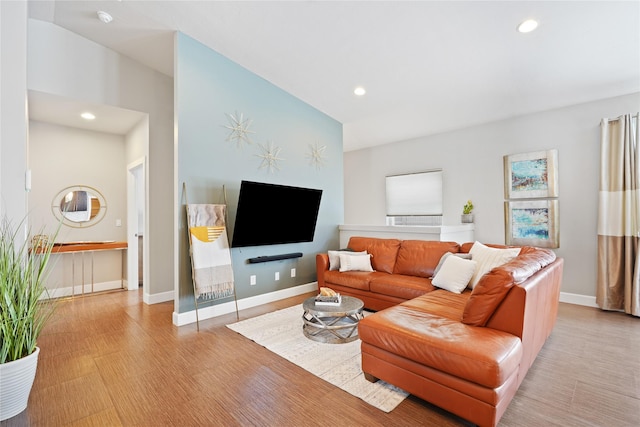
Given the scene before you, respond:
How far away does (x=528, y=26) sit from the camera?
278cm

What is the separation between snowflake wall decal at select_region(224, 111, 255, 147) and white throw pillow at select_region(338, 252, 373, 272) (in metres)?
2.09

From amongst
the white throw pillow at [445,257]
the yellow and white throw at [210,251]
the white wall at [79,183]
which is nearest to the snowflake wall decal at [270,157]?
the yellow and white throw at [210,251]

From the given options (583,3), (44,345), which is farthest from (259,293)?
(583,3)

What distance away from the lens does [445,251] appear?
3.55 meters

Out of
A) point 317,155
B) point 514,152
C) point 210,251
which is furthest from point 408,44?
point 210,251

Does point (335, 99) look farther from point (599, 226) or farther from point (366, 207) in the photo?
point (599, 226)

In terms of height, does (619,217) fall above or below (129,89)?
below

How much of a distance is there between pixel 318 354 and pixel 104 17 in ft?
13.7

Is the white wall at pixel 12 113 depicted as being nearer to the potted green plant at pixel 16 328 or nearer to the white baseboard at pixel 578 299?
the potted green plant at pixel 16 328

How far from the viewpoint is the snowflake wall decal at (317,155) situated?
4.86 m

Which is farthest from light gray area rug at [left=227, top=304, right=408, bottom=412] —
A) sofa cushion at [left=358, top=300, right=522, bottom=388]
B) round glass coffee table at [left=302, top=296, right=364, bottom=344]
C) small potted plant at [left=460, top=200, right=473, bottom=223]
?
small potted plant at [left=460, top=200, right=473, bottom=223]

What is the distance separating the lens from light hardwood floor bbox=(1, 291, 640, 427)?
1.75 m

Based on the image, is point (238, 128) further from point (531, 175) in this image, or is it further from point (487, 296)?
point (531, 175)

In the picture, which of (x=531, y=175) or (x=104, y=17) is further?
(x=531, y=175)
